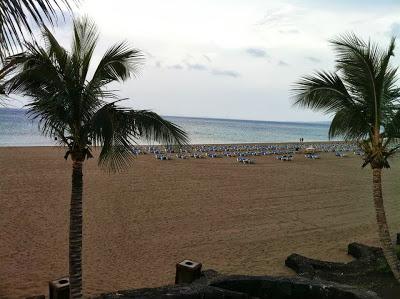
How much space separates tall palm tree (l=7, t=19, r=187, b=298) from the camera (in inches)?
209

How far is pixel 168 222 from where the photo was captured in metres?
13.2

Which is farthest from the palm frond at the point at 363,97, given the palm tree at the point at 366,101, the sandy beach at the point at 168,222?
the sandy beach at the point at 168,222

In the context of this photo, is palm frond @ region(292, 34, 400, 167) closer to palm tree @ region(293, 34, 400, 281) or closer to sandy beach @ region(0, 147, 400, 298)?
palm tree @ region(293, 34, 400, 281)


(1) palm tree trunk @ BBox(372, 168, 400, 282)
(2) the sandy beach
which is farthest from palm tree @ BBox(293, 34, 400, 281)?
(2) the sandy beach

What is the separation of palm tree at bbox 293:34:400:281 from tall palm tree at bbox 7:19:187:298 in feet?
12.4

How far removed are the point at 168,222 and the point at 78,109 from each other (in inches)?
326

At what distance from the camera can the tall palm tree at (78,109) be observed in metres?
5.32

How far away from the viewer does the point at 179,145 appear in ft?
18.5

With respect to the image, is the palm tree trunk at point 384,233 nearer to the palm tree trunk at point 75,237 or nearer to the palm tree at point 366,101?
the palm tree at point 366,101

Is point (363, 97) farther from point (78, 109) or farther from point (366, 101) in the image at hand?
point (78, 109)

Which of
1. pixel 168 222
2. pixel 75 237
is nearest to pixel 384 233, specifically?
pixel 75 237

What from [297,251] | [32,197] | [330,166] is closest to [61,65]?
[297,251]

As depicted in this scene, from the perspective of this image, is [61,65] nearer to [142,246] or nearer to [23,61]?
[23,61]

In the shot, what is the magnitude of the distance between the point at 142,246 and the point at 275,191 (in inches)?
385
